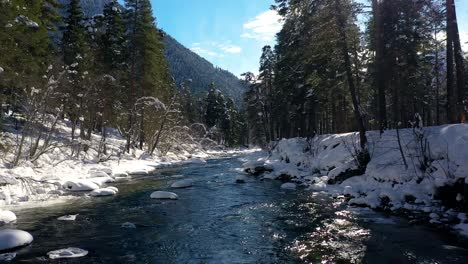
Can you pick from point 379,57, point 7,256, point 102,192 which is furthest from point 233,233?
point 379,57

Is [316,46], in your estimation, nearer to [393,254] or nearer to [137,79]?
[393,254]

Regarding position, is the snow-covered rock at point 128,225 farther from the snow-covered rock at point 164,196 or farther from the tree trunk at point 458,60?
the tree trunk at point 458,60

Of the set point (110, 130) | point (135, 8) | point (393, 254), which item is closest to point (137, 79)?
point (135, 8)

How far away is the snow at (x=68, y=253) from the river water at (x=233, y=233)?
0.60 ft

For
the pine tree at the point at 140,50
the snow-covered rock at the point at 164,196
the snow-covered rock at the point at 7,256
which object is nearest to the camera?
the snow-covered rock at the point at 7,256

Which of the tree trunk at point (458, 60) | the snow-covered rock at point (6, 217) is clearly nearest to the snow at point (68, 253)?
the snow-covered rock at point (6, 217)

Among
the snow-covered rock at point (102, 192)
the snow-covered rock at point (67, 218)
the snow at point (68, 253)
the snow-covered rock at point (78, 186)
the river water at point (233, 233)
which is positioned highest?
the snow-covered rock at point (78, 186)

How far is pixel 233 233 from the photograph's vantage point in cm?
1047

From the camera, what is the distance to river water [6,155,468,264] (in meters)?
8.28

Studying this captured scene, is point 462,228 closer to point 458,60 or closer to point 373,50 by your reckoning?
point 458,60

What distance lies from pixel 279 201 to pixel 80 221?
7143 mm

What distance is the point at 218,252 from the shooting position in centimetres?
876

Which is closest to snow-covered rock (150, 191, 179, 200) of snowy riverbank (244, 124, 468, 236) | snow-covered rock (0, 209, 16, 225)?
snowy riverbank (244, 124, 468, 236)

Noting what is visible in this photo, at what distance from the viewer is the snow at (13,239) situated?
8740 mm
